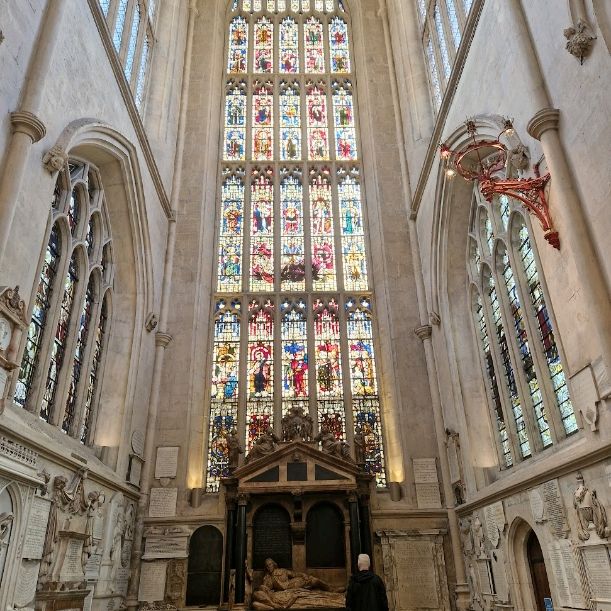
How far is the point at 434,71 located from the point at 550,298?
9.14 meters

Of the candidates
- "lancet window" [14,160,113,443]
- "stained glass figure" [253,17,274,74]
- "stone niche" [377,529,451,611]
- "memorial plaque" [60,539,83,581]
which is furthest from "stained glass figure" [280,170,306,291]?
"memorial plaque" [60,539,83,581]

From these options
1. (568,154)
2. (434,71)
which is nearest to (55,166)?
Result: (568,154)

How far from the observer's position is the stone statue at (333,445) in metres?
12.6

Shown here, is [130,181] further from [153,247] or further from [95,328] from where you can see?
[95,328]

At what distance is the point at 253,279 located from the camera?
15734 mm

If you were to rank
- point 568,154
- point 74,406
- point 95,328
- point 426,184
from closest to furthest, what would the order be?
point 568,154
point 74,406
point 95,328
point 426,184

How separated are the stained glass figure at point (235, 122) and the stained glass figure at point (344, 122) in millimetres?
2878

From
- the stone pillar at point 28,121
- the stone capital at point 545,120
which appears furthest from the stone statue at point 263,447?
the stone capital at point 545,120

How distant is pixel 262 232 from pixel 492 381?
7843 millimetres

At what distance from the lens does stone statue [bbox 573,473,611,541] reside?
21.1 ft

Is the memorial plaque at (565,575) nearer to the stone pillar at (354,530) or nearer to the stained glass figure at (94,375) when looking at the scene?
the stone pillar at (354,530)

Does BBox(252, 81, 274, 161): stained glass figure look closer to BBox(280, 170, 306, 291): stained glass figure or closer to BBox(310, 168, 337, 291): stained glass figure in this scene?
BBox(280, 170, 306, 291): stained glass figure

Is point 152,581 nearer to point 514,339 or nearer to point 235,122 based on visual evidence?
point 514,339

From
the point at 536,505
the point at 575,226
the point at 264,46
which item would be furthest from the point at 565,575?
the point at 264,46
